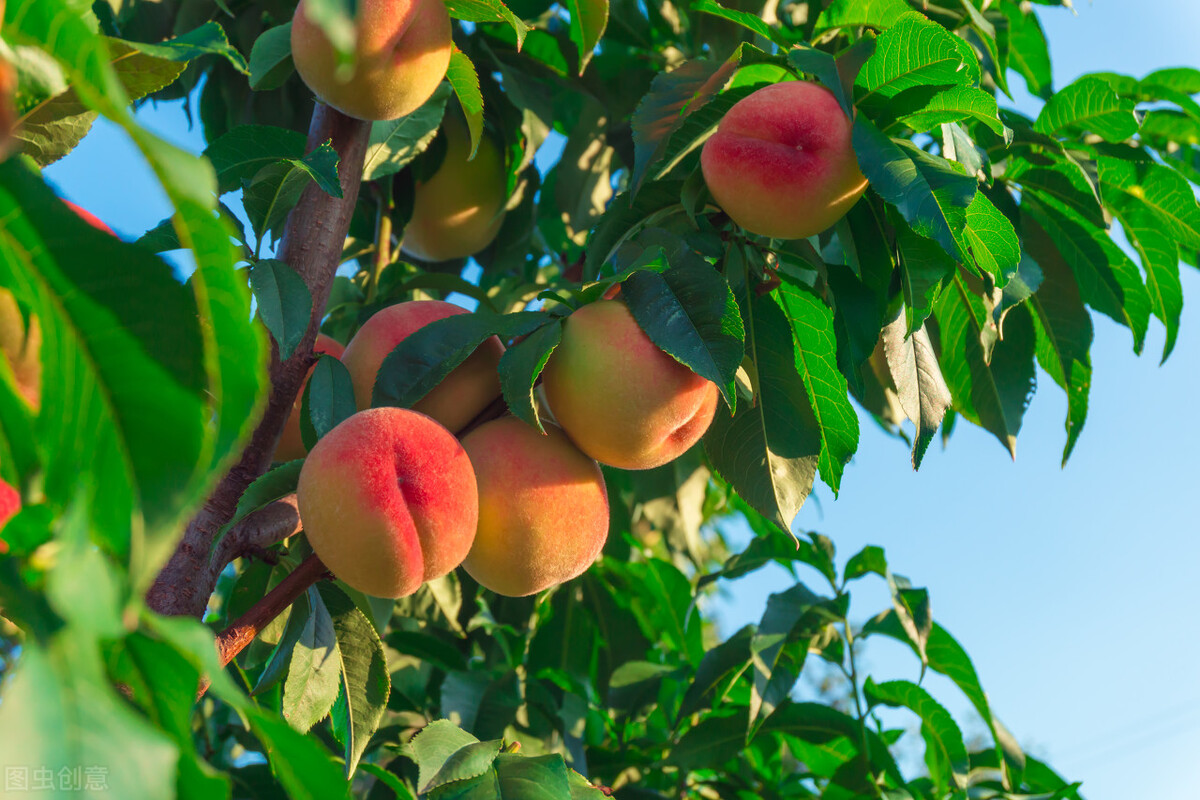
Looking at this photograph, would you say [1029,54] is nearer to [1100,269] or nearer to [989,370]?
[1100,269]

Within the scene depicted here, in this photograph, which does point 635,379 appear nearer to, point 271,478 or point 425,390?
point 425,390

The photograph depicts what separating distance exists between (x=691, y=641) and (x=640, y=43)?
3.34ft

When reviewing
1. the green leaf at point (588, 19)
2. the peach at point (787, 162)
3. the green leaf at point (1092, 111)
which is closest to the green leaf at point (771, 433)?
the peach at point (787, 162)

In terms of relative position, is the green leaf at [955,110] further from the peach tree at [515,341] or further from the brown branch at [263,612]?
the brown branch at [263,612]

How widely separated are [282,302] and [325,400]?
9cm

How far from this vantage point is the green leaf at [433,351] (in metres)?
0.78

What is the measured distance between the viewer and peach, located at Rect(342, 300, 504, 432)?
85 centimetres

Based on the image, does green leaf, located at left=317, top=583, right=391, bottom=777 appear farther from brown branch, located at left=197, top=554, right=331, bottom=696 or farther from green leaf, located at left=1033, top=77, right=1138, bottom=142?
green leaf, located at left=1033, top=77, right=1138, bottom=142

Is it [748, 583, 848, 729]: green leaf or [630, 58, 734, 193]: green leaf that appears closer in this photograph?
[630, 58, 734, 193]: green leaf

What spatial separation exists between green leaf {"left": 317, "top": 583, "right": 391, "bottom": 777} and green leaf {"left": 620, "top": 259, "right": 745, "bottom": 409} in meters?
0.38

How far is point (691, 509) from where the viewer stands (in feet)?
5.10

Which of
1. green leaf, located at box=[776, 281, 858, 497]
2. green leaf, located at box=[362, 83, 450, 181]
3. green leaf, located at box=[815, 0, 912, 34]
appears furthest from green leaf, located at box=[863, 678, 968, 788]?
green leaf, located at box=[362, 83, 450, 181]

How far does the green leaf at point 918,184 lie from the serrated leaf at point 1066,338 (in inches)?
16.2

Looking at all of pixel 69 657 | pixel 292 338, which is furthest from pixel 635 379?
pixel 69 657
